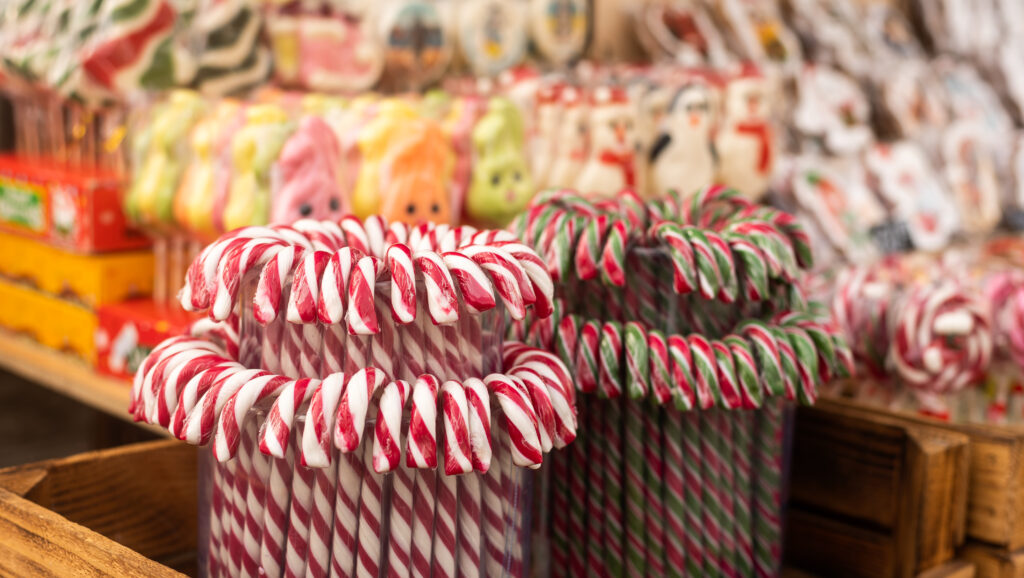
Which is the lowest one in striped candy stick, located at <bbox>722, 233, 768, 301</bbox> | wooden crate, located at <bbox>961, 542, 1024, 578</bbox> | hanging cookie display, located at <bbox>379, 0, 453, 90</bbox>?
wooden crate, located at <bbox>961, 542, 1024, 578</bbox>

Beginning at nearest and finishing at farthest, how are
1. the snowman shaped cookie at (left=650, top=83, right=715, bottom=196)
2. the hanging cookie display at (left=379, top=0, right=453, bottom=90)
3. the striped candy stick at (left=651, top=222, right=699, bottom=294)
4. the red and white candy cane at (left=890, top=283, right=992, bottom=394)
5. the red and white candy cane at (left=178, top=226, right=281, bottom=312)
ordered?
the red and white candy cane at (left=178, top=226, right=281, bottom=312) → the striped candy stick at (left=651, top=222, right=699, bottom=294) → the red and white candy cane at (left=890, top=283, right=992, bottom=394) → the snowman shaped cookie at (left=650, top=83, right=715, bottom=196) → the hanging cookie display at (left=379, top=0, right=453, bottom=90)

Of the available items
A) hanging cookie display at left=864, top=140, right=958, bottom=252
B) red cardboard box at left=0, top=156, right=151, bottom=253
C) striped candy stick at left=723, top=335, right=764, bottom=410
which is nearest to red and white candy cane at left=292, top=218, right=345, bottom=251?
striped candy stick at left=723, top=335, right=764, bottom=410

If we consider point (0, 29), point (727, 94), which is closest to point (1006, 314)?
point (727, 94)

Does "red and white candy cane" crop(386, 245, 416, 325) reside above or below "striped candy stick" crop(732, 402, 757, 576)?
above

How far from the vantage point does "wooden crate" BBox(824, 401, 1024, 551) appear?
147cm

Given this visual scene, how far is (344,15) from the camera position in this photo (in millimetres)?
2445

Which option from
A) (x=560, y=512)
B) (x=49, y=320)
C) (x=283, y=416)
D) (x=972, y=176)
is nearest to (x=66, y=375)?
(x=49, y=320)

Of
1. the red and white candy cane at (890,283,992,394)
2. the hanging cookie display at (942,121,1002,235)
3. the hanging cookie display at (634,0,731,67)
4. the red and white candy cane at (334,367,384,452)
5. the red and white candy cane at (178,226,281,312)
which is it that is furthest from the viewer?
the hanging cookie display at (634,0,731,67)

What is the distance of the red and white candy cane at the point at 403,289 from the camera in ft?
3.01

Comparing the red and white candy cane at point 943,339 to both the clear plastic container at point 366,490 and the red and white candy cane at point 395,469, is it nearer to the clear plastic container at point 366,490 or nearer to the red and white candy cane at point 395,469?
the clear plastic container at point 366,490

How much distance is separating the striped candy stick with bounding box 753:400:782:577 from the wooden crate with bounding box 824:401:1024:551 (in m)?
0.36

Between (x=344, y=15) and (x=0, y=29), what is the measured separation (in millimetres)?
857

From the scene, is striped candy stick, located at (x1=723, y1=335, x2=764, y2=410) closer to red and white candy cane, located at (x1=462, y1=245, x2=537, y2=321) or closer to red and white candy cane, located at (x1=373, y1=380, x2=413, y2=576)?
red and white candy cane, located at (x1=462, y1=245, x2=537, y2=321)

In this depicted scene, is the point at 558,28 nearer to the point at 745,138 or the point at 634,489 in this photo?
the point at 745,138
